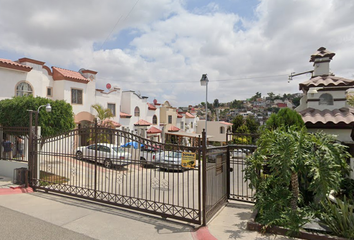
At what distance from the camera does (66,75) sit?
18.3 meters

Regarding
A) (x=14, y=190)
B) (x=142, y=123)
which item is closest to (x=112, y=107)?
(x=142, y=123)

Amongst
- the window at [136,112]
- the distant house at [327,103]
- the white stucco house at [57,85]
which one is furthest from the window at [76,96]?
the distant house at [327,103]

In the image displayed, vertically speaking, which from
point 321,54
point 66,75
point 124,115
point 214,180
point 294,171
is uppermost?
point 66,75

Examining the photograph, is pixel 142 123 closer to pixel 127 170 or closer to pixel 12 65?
pixel 12 65

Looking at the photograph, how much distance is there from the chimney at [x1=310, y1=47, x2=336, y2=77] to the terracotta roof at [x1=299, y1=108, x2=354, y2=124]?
5.38ft

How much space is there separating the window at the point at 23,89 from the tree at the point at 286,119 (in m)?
16.7

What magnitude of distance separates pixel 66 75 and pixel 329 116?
1827 centimetres

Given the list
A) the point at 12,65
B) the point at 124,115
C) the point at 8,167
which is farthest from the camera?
the point at 124,115

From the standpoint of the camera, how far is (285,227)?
182 inches

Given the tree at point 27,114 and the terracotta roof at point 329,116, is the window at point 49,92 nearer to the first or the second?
the tree at point 27,114

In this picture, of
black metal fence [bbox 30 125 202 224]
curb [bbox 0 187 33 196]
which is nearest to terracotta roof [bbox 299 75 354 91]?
black metal fence [bbox 30 125 202 224]

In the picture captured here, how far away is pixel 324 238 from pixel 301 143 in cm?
187

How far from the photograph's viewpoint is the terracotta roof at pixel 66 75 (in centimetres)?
1816

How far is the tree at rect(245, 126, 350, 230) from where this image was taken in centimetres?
452
